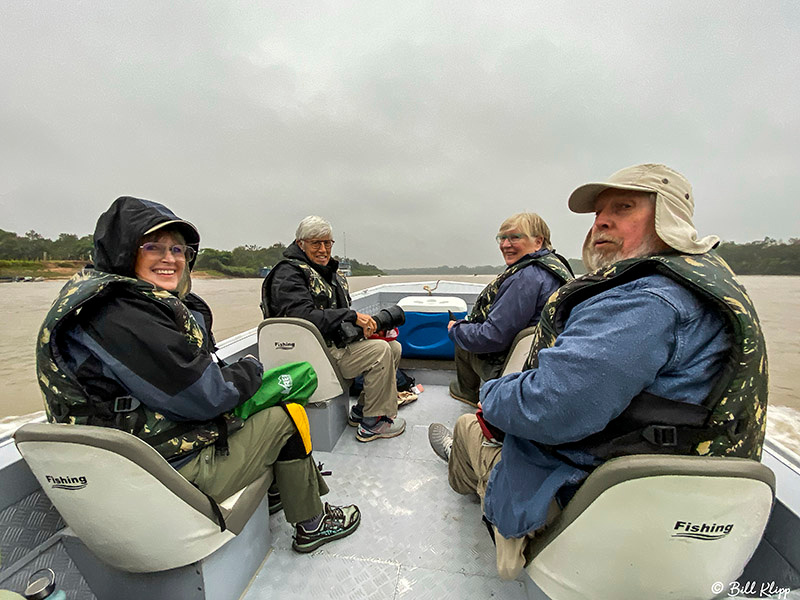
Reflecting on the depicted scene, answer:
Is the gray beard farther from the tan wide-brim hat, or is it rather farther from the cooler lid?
the cooler lid

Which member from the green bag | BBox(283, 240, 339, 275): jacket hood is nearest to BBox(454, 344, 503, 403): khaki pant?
BBox(283, 240, 339, 275): jacket hood

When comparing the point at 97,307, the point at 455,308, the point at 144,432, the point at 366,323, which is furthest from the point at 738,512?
the point at 455,308

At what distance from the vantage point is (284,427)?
1.34 meters

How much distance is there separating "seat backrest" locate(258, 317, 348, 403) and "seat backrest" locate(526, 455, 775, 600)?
1526 millimetres

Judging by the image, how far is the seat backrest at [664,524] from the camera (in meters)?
0.70

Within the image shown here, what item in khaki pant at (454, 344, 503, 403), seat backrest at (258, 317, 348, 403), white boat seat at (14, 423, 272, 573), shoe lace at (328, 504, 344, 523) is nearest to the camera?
white boat seat at (14, 423, 272, 573)

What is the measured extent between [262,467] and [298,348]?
0.85 m

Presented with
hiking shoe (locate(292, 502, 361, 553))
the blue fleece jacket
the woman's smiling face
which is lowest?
hiking shoe (locate(292, 502, 361, 553))

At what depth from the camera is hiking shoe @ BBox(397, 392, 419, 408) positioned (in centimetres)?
283

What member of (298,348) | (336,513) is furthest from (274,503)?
(298,348)

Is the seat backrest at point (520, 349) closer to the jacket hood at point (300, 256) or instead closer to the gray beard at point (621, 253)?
the gray beard at point (621, 253)

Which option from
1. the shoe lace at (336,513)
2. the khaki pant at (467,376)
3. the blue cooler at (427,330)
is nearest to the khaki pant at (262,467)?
the shoe lace at (336,513)

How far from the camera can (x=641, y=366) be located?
0.76 m

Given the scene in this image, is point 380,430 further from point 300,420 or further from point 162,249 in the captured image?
point 162,249
